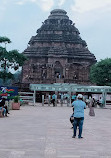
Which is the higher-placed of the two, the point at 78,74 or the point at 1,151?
the point at 78,74

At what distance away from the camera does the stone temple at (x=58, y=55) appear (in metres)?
73.8

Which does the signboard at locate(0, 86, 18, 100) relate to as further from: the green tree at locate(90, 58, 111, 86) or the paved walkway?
the green tree at locate(90, 58, 111, 86)

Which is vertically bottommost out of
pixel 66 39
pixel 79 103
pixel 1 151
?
pixel 1 151

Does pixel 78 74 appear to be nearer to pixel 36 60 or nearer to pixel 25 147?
pixel 36 60

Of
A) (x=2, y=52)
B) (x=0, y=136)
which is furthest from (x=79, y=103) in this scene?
(x=2, y=52)

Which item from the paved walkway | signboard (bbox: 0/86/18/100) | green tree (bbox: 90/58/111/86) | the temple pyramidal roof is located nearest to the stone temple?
the temple pyramidal roof

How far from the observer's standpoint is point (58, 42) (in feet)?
256

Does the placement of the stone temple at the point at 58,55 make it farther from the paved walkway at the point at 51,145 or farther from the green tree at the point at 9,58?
the paved walkway at the point at 51,145

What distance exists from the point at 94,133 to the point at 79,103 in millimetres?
1833

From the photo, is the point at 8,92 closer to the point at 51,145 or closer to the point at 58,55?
the point at 51,145

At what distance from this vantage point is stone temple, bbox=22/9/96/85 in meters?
73.8

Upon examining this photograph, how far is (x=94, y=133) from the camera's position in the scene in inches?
643

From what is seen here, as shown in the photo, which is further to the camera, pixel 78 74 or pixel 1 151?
pixel 78 74

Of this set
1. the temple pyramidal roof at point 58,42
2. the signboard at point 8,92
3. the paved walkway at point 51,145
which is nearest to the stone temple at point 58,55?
the temple pyramidal roof at point 58,42
